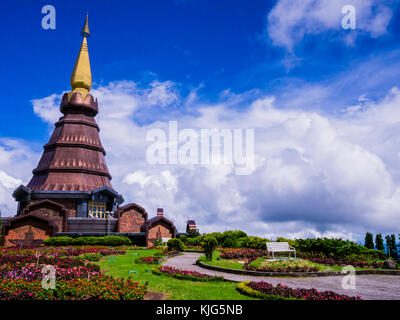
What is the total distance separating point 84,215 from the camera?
35906 mm

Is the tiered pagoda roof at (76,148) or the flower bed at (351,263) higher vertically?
the tiered pagoda roof at (76,148)

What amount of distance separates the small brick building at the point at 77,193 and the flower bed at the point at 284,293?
24.2 metres

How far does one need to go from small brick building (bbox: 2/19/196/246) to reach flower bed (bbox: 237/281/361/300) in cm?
2421

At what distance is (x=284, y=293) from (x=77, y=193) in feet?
104

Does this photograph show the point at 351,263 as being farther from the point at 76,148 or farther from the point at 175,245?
the point at 76,148

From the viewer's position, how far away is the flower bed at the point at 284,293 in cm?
860

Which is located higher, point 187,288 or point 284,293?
point 284,293

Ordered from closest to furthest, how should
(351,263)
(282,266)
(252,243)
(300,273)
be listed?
(300,273)
(282,266)
(351,263)
(252,243)

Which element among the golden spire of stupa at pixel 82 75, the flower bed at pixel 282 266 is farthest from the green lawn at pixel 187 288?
the golden spire of stupa at pixel 82 75

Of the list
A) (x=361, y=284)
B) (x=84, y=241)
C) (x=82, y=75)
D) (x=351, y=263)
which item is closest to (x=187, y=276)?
(x=361, y=284)

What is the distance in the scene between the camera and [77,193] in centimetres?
3603

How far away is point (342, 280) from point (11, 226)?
28.1 metres

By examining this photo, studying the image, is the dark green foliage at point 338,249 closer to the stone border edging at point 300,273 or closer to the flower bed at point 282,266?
the stone border edging at point 300,273
